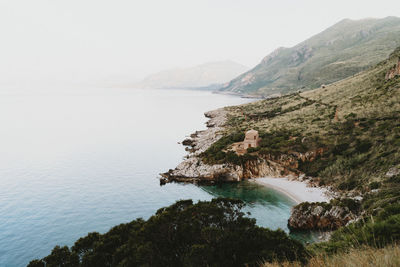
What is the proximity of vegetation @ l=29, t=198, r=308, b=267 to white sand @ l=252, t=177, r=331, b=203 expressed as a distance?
18839 mm

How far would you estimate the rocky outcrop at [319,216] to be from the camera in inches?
977

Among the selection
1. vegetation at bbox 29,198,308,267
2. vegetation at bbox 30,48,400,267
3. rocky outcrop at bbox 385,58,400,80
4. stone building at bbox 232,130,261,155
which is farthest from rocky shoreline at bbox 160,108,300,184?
rocky outcrop at bbox 385,58,400,80

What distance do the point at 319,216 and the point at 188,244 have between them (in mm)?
18265

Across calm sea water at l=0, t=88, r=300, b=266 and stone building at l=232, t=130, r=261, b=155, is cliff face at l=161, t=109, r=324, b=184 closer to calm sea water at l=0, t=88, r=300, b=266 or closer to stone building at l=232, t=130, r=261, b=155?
calm sea water at l=0, t=88, r=300, b=266

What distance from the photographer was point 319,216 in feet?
86.5

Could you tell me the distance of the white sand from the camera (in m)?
32.2

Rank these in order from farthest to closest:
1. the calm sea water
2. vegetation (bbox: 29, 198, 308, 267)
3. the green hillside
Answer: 1. the green hillside
2. the calm sea water
3. vegetation (bbox: 29, 198, 308, 267)

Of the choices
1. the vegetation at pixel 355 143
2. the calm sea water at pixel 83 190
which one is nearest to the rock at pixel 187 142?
the calm sea water at pixel 83 190

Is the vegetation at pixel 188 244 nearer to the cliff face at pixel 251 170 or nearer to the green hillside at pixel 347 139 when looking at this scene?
the green hillside at pixel 347 139

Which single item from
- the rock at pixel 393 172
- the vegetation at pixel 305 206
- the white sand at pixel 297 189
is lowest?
the white sand at pixel 297 189

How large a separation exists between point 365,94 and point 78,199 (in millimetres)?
64294

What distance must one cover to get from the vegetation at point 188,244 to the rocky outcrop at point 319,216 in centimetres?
1283

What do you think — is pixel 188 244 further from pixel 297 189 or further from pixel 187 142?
pixel 187 142

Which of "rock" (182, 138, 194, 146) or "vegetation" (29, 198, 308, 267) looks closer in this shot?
"vegetation" (29, 198, 308, 267)
